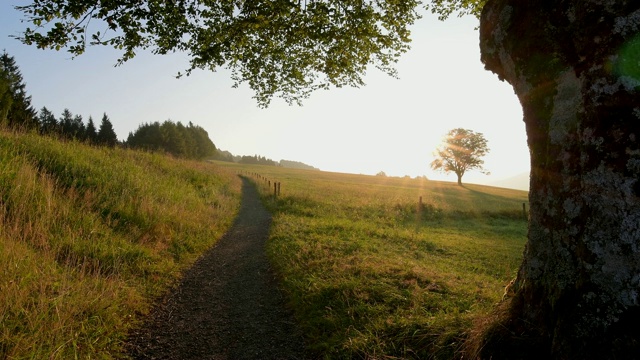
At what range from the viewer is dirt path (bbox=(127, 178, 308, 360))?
4844mm

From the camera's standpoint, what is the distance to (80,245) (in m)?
6.54

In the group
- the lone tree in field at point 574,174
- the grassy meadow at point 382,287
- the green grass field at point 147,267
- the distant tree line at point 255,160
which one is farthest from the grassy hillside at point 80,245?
the distant tree line at point 255,160

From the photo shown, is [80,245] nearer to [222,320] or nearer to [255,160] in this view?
[222,320]

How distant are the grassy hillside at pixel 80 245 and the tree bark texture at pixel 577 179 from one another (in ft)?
16.8

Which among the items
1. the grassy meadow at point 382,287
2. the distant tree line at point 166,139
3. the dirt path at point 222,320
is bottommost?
the dirt path at point 222,320

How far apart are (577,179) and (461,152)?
72841 mm

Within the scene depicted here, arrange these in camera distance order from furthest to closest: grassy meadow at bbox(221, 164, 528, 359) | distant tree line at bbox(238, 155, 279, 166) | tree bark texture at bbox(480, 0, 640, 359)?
distant tree line at bbox(238, 155, 279, 166), grassy meadow at bbox(221, 164, 528, 359), tree bark texture at bbox(480, 0, 640, 359)

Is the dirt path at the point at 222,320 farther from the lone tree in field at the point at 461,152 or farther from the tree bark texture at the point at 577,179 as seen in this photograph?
the lone tree in field at the point at 461,152

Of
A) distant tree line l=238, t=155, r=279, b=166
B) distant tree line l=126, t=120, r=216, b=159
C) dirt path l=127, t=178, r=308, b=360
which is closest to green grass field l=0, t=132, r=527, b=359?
dirt path l=127, t=178, r=308, b=360

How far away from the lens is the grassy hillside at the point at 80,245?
4219mm

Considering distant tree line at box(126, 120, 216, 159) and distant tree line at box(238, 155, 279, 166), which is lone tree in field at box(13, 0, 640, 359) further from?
distant tree line at box(238, 155, 279, 166)

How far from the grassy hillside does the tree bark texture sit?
5.12m

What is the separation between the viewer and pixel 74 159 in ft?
35.6

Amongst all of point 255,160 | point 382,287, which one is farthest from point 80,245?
point 255,160
